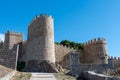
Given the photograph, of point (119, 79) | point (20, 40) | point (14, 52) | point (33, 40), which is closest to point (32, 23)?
point (33, 40)

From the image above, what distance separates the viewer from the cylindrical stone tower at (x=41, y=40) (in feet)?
91.3

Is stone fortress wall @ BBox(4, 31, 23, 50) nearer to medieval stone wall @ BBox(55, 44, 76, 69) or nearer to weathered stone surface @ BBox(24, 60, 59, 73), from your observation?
medieval stone wall @ BBox(55, 44, 76, 69)

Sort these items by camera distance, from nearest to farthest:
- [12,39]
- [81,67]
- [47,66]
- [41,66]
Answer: [81,67], [47,66], [41,66], [12,39]

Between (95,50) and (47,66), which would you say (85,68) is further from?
(95,50)

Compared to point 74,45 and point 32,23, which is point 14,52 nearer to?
point 32,23

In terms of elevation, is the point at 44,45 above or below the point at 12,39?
below

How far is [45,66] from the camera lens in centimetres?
2667

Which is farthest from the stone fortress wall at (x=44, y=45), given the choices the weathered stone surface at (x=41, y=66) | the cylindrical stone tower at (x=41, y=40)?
the weathered stone surface at (x=41, y=66)

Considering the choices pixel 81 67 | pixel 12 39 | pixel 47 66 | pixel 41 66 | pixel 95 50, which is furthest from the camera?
pixel 12 39

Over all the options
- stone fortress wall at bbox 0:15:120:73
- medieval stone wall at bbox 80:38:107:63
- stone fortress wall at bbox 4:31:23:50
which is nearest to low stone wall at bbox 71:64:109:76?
stone fortress wall at bbox 0:15:120:73

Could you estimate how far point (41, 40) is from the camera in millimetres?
28328

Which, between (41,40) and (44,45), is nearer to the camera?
(44,45)

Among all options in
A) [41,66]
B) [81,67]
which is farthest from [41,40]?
[81,67]

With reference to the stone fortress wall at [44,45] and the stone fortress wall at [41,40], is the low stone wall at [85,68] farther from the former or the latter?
the stone fortress wall at [41,40]
